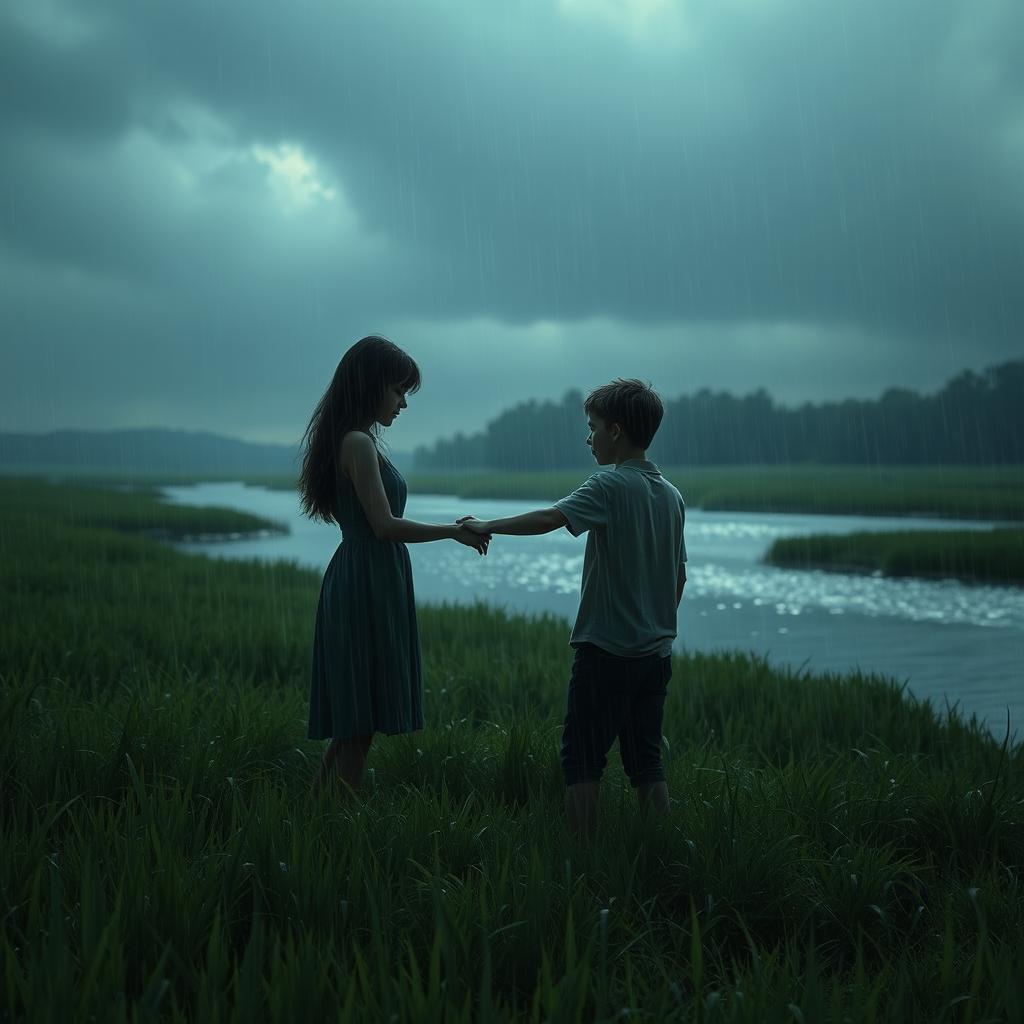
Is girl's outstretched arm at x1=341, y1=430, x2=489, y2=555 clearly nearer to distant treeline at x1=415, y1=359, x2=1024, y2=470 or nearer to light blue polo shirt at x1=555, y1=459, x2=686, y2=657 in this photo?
light blue polo shirt at x1=555, y1=459, x2=686, y2=657

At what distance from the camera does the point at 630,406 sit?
131 inches

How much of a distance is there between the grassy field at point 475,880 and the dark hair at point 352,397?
1315 millimetres

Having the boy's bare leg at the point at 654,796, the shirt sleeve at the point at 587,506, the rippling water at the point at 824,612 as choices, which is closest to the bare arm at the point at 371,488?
the shirt sleeve at the point at 587,506

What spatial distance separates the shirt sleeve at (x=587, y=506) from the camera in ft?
10.5

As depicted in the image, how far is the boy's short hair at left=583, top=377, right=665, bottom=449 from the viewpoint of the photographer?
3330mm

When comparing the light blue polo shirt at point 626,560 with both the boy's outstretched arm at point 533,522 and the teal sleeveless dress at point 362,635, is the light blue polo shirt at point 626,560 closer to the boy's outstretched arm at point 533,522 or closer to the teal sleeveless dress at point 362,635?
the boy's outstretched arm at point 533,522

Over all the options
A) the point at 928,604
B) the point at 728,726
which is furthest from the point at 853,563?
the point at 728,726

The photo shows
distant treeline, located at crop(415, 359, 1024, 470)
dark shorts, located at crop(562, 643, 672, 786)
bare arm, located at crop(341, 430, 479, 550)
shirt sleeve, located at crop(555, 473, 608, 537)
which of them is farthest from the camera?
distant treeline, located at crop(415, 359, 1024, 470)

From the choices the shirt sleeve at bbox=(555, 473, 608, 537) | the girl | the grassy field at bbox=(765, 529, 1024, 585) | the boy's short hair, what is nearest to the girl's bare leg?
the girl

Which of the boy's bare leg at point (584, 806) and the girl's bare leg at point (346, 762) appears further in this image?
the girl's bare leg at point (346, 762)

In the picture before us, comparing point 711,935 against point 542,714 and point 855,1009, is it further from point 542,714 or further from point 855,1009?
point 542,714

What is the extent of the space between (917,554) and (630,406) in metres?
19.1

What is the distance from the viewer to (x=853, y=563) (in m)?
21.3

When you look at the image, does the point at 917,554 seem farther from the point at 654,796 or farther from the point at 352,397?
the point at 352,397
